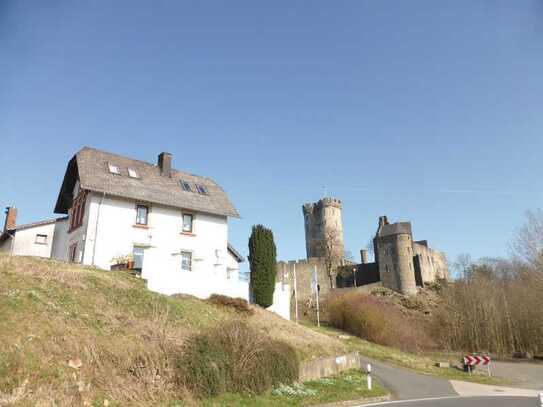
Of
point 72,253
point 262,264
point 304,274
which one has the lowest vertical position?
point 262,264

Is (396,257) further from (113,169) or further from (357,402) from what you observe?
(357,402)

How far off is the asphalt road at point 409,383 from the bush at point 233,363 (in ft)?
16.3

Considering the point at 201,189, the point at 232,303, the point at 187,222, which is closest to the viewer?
the point at 232,303

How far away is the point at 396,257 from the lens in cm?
5684

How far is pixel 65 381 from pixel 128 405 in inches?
60.3

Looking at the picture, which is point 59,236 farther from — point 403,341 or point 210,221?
point 403,341

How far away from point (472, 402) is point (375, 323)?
76.6ft

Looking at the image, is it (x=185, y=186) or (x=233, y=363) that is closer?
(x=233, y=363)

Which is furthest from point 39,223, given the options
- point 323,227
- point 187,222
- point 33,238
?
point 323,227

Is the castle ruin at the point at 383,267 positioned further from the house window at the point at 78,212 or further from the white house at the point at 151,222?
the house window at the point at 78,212

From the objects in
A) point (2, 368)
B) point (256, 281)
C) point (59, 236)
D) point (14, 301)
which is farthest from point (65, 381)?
point (59, 236)

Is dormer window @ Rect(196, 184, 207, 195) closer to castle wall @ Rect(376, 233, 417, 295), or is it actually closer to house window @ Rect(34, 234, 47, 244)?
house window @ Rect(34, 234, 47, 244)

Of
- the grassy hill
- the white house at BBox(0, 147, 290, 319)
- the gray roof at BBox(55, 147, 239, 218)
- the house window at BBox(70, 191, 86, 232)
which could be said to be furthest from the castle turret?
the house window at BBox(70, 191, 86, 232)

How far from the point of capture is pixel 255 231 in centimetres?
2772
